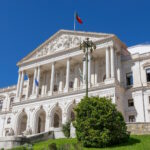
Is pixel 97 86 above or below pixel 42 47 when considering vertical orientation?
below

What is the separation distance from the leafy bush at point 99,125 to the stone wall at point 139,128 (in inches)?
96.1

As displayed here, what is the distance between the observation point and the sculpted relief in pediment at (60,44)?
149ft

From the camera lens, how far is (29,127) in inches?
1700

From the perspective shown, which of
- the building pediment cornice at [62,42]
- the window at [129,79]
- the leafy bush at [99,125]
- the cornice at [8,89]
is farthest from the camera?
the cornice at [8,89]

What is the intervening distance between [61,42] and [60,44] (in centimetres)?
42

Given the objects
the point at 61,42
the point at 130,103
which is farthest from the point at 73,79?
the point at 130,103

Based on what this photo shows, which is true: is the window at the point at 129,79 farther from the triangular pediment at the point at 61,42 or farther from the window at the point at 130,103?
the triangular pediment at the point at 61,42

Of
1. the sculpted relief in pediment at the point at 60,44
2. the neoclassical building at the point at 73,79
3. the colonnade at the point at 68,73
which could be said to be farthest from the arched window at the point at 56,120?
the sculpted relief in pediment at the point at 60,44

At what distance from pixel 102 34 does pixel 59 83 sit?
12.1 m

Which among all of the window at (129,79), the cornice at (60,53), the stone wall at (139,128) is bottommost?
the stone wall at (139,128)

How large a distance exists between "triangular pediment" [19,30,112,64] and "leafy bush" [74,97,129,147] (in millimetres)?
20758

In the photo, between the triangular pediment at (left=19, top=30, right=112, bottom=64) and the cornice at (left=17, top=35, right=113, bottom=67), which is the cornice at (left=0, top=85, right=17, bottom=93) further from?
the triangular pediment at (left=19, top=30, right=112, bottom=64)

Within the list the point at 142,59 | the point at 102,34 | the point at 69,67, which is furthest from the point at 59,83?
the point at 142,59

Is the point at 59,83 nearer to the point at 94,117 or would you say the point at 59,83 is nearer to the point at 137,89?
the point at 137,89
